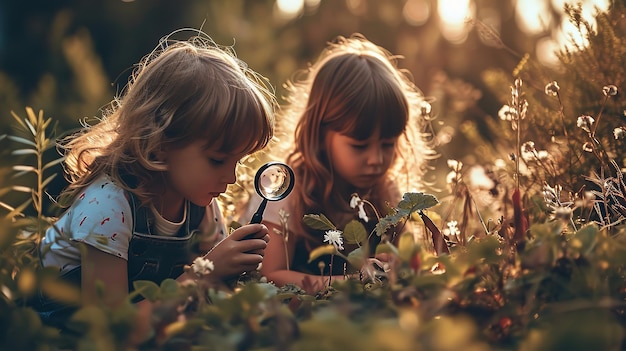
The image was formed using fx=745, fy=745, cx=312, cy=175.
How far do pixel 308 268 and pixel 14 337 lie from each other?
2002 millimetres

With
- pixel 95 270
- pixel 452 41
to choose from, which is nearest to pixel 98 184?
pixel 95 270

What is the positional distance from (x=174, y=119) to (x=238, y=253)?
539 millimetres

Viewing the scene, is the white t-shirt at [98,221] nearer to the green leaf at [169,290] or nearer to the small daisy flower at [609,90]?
the green leaf at [169,290]

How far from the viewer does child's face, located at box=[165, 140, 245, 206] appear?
228 cm

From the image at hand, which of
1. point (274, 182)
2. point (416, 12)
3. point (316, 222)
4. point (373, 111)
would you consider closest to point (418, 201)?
point (316, 222)

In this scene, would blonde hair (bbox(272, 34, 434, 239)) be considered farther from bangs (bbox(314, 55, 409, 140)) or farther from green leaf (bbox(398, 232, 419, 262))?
green leaf (bbox(398, 232, 419, 262))

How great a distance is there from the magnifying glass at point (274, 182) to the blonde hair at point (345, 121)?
966 millimetres

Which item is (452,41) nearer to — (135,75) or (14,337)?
(135,75)

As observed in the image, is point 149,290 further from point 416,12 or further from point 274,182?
point 416,12

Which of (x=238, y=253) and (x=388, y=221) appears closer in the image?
(x=388, y=221)

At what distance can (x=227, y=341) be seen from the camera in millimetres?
1012

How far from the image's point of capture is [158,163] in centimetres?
234

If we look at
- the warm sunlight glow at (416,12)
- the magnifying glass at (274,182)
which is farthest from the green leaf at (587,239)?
the warm sunlight glow at (416,12)

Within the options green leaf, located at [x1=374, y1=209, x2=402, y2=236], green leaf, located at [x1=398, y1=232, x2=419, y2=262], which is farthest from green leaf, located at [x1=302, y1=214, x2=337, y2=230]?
green leaf, located at [x1=398, y1=232, x2=419, y2=262]
